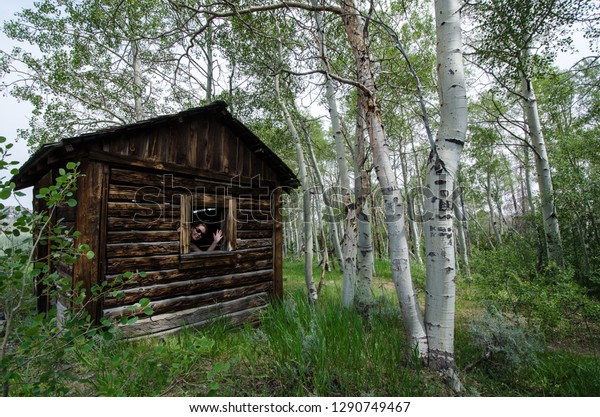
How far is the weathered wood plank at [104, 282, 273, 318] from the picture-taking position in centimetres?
419

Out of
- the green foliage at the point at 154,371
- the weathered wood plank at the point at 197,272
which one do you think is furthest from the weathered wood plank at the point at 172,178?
the green foliage at the point at 154,371

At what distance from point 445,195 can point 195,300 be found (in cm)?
474

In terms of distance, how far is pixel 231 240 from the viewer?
5762 millimetres

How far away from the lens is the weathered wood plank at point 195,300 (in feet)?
13.8

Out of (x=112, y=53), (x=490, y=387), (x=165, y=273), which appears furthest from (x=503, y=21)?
(x=112, y=53)

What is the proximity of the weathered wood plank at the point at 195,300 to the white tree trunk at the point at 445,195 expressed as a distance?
408 cm

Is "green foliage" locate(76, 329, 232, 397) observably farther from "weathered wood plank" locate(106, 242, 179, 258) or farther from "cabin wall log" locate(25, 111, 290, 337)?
"weathered wood plank" locate(106, 242, 179, 258)

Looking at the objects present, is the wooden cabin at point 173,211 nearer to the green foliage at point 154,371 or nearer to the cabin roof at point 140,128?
the cabin roof at point 140,128

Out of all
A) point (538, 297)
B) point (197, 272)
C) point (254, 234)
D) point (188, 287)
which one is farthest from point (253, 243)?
point (538, 297)

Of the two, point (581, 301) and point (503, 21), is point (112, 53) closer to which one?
point (503, 21)

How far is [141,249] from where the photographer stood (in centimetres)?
453

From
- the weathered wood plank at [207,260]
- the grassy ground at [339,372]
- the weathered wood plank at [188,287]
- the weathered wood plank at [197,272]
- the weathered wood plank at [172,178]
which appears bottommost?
the grassy ground at [339,372]

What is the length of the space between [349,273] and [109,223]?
174 inches

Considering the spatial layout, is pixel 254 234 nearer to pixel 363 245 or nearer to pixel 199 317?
pixel 199 317
